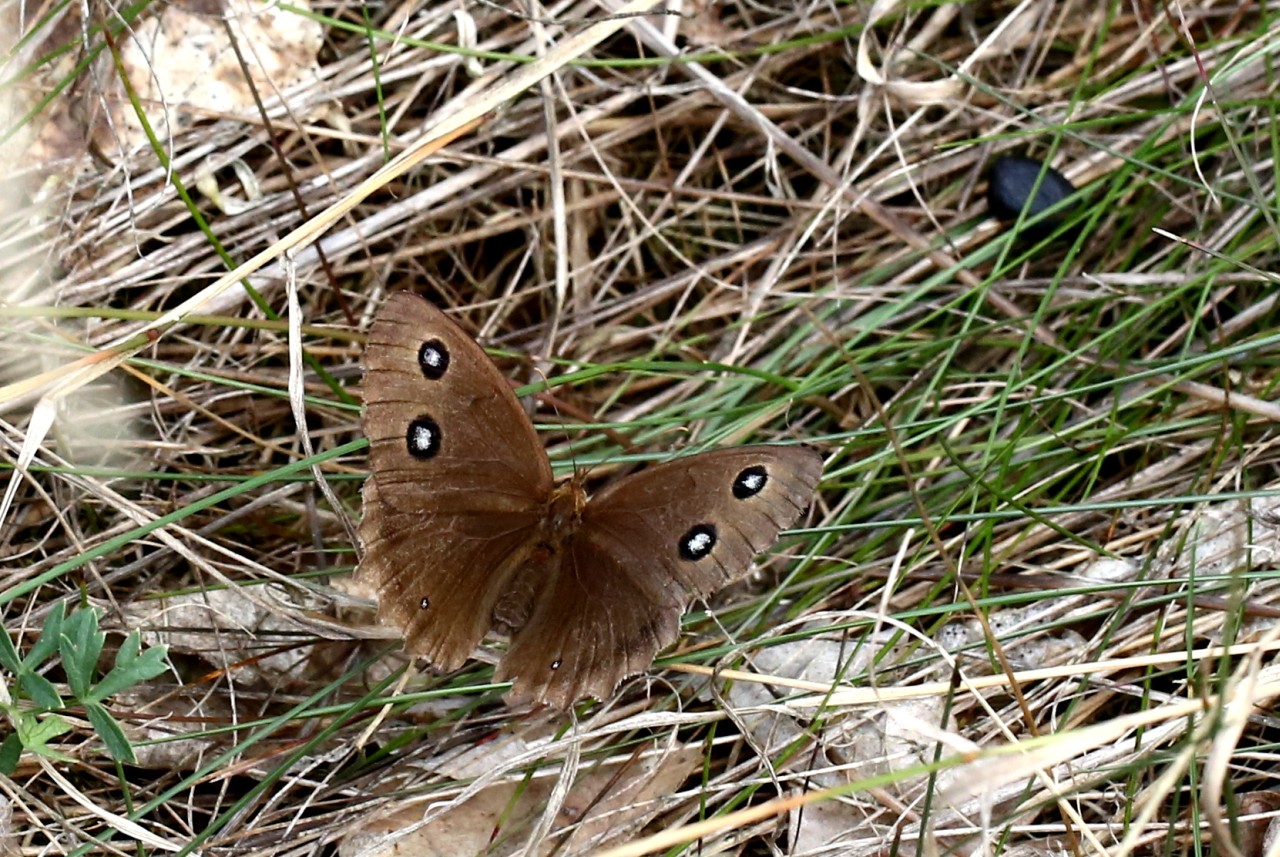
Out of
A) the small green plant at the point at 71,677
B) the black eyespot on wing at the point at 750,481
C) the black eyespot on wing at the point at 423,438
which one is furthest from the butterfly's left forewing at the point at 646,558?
the small green plant at the point at 71,677

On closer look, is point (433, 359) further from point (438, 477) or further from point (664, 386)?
point (664, 386)

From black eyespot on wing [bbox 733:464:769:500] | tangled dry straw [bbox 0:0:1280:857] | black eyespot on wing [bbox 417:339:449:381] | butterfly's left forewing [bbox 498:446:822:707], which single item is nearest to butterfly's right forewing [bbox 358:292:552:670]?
black eyespot on wing [bbox 417:339:449:381]

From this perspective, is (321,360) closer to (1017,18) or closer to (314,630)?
(314,630)

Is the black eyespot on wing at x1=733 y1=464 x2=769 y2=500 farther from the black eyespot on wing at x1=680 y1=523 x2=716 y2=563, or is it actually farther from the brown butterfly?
the black eyespot on wing at x1=680 y1=523 x2=716 y2=563

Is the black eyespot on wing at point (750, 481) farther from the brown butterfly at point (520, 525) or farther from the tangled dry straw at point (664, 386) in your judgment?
the tangled dry straw at point (664, 386)

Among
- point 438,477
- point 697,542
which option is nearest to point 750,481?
point 697,542

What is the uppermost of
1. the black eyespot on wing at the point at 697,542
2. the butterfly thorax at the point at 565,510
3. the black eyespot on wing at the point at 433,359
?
the black eyespot on wing at the point at 433,359

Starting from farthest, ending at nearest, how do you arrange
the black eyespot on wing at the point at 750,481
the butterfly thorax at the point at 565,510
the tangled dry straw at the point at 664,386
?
the tangled dry straw at the point at 664,386, the butterfly thorax at the point at 565,510, the black eyespot on wing at the point at 750,481
